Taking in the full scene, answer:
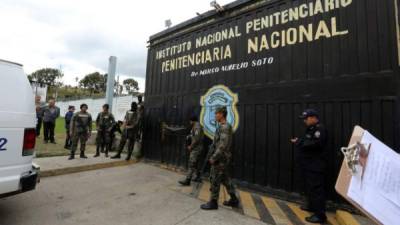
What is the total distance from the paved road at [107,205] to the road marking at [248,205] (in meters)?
0.20

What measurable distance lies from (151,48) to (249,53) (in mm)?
3972

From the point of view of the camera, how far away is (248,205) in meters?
4.28

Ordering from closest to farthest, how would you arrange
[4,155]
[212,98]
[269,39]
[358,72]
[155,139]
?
1. [4,155]
2. [358,72]
3. [269,39]
4. [212,98]
5. [155,139]

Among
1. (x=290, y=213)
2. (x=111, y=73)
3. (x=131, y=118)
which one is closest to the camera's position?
(x=290, y=213)

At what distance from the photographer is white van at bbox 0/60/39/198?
2.90 meters

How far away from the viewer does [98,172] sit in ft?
20.9

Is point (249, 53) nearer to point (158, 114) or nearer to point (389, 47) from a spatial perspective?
point (389, 47)

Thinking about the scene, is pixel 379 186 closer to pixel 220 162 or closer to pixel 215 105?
Result: pixel 220 162

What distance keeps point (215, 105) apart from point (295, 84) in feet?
6.38

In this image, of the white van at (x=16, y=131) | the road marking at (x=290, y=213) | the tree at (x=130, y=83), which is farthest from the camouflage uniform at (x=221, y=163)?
the tree at (x=130, y=83)

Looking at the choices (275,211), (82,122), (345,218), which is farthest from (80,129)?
(345,218)

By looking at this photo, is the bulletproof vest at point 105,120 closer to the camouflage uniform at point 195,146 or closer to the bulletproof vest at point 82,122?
the bulletproof vest at point 82,122

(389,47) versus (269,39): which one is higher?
(269,39)

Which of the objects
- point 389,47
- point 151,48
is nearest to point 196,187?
point 389,47
